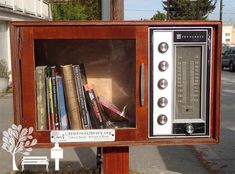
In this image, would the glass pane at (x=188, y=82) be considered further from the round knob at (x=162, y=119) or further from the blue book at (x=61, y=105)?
the blue book at (x=61, y=105)

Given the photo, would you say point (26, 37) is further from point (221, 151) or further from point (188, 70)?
point (221, 151)

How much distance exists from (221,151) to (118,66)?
344 cm

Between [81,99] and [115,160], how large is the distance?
29.2 inches

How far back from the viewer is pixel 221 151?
267 inches

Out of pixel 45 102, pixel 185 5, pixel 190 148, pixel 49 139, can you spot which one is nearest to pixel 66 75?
pixel 45 102

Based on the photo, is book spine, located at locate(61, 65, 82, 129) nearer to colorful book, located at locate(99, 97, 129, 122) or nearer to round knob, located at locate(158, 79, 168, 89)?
colorful book, located at locate(99, 97, 129, 122)

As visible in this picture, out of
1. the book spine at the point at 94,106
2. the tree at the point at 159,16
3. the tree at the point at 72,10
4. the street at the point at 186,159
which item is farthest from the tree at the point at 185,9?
the book spine at the point at 94,106

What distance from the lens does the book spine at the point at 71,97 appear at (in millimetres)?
3760

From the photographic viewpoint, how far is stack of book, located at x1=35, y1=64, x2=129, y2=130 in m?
3.67

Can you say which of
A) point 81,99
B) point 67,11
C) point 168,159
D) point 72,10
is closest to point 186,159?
point 168,159

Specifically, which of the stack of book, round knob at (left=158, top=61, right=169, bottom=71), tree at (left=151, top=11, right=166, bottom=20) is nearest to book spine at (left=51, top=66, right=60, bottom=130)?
the stack of book

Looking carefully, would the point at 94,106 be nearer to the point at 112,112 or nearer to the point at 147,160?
the point at 112,112

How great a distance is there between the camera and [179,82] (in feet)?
11.9

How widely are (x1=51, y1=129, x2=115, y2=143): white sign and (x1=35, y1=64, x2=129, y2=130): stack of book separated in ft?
0.38
